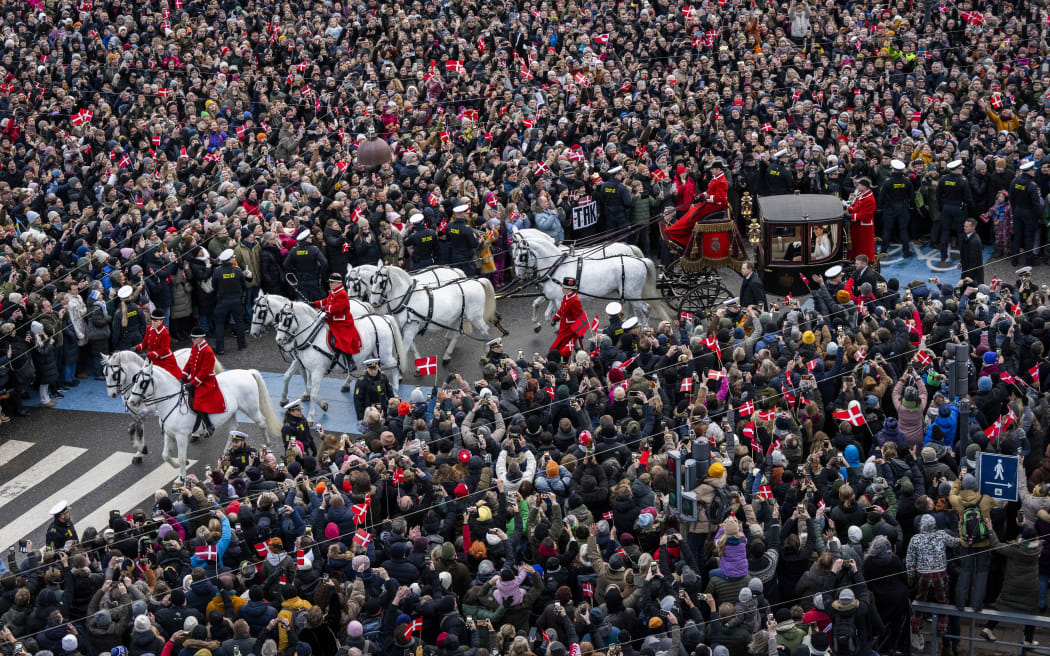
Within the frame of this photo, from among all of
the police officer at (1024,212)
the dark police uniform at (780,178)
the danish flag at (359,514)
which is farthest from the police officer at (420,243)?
the police officer at (1024,212)

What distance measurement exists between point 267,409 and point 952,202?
47.2ft

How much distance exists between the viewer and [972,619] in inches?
726

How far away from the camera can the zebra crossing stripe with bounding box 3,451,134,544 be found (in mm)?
23312

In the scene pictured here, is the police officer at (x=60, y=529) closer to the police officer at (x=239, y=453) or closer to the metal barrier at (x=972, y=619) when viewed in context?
the police officer at (x=239, y=453)

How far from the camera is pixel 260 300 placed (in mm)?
25453

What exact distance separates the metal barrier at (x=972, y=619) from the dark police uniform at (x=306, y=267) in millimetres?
14358

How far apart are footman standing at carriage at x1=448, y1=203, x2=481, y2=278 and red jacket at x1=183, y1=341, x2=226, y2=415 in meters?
7.15

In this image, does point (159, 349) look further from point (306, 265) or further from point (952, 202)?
point (952, 202)

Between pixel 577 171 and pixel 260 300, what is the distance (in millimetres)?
8765

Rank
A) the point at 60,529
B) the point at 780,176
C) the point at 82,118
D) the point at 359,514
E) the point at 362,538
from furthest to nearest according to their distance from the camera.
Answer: the point at 82,118 < the point at 780,176 < the point at 60,529 < the point at 359,514 < the point at 362,538

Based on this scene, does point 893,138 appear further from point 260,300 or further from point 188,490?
point 188,490

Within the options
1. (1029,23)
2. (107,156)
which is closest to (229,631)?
(107,156)

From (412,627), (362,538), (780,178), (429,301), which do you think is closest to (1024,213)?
(780,178)

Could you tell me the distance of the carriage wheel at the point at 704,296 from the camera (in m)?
28.0
